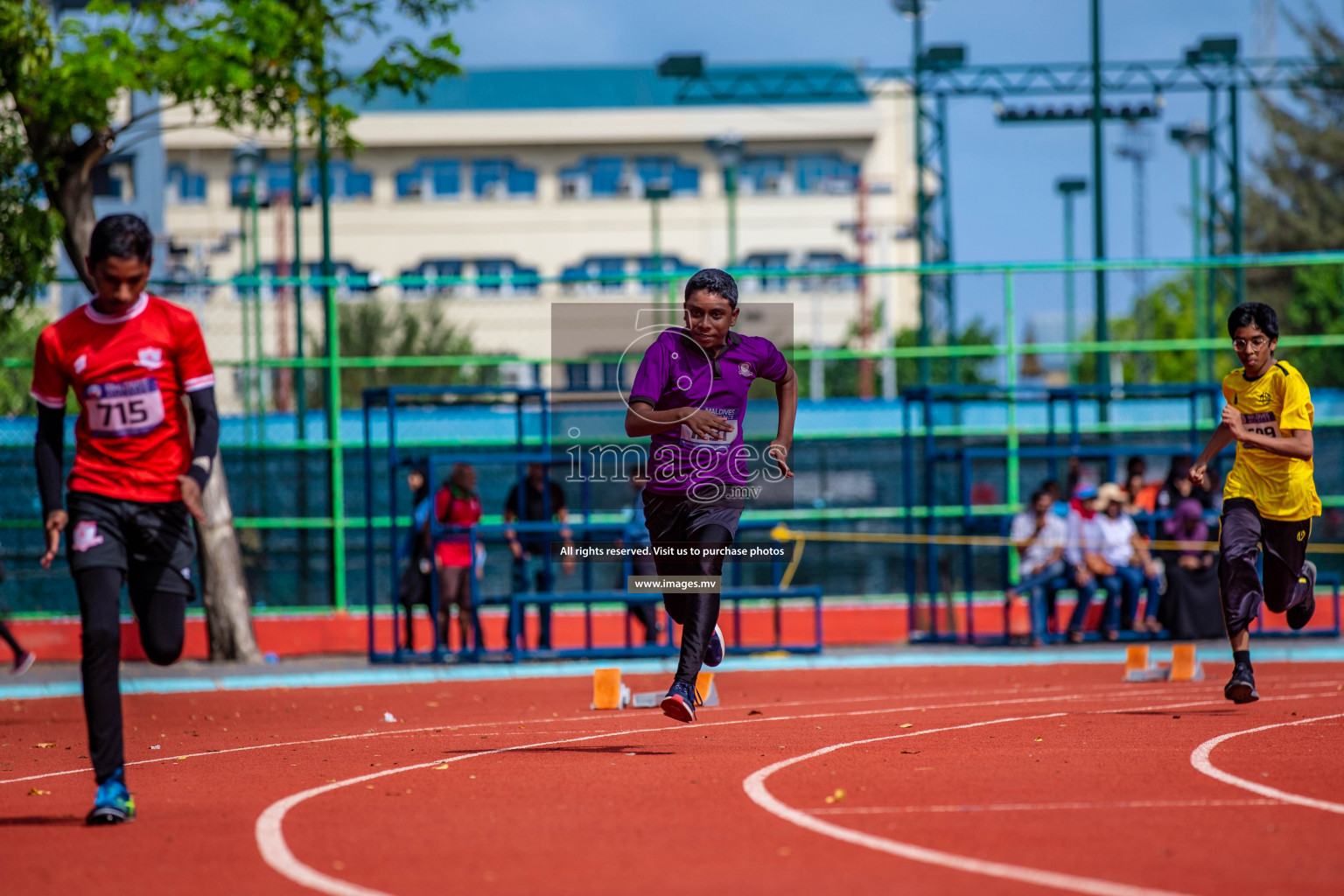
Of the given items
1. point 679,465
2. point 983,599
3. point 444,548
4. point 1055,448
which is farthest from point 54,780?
point 983,599

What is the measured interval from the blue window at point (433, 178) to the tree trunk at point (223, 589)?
48.8 m

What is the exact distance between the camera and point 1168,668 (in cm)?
1258

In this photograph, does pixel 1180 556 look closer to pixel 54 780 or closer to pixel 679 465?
pixel 679 465

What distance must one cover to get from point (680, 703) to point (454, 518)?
8.14 m

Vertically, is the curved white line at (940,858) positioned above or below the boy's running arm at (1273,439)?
below

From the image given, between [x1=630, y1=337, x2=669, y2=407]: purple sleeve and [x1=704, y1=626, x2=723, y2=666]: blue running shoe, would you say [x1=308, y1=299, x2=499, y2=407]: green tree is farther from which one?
[x1=630, y1=337, x2=669, y2=407]: purple sleeve

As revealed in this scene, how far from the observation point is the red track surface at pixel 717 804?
4.86m

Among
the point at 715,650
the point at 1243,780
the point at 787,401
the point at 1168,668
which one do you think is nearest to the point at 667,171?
the point at 1168,668

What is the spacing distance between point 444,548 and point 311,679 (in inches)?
75.3

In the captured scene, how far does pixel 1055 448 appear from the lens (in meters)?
16.4

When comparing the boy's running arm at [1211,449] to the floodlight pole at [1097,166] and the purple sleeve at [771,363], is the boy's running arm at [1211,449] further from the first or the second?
the floodlight pole at [1097,166]

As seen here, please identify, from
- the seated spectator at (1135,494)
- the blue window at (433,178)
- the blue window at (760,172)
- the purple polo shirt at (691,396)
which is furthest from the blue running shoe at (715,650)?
the blue window at (760,172)

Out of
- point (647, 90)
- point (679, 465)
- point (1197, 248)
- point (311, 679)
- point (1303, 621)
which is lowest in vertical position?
point (311, 679)

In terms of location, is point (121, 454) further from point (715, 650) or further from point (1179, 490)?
point (1179, 490)
